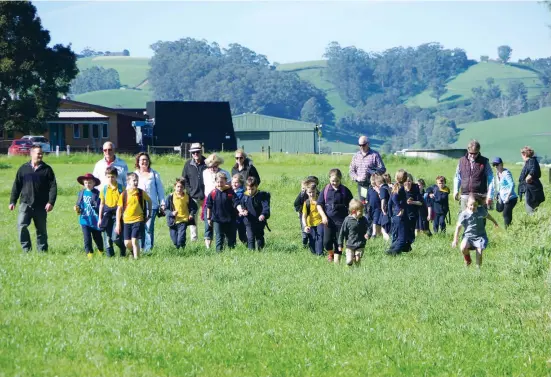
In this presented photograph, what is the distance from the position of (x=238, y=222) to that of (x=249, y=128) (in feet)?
350

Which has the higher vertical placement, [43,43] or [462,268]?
[43,43]

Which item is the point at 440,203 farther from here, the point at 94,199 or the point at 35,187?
the point at 35,187

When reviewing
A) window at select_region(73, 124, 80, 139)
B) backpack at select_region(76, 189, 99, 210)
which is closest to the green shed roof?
window at select_region(73, 124, 80, 139)

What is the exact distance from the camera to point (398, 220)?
1895 cm

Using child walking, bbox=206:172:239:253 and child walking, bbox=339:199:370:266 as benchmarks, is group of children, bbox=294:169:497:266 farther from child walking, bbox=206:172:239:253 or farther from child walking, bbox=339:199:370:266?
child walking, bbox=206:172:239:253

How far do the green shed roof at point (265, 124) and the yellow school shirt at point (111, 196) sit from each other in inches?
4217

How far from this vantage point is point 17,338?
35.9 feet

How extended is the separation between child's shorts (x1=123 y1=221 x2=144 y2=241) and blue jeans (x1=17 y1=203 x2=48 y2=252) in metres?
1.59

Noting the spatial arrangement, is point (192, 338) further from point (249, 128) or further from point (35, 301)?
point (249, 128)

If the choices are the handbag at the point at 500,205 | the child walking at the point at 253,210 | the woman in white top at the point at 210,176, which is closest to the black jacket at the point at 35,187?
the woman in white top at the point at 210,176

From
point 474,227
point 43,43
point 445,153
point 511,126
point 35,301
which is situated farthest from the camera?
point 511,126

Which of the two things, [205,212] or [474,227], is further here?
[205,212]

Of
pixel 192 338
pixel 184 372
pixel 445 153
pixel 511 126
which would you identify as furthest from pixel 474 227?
pixel 511 126

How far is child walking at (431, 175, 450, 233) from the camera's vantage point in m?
24.0
